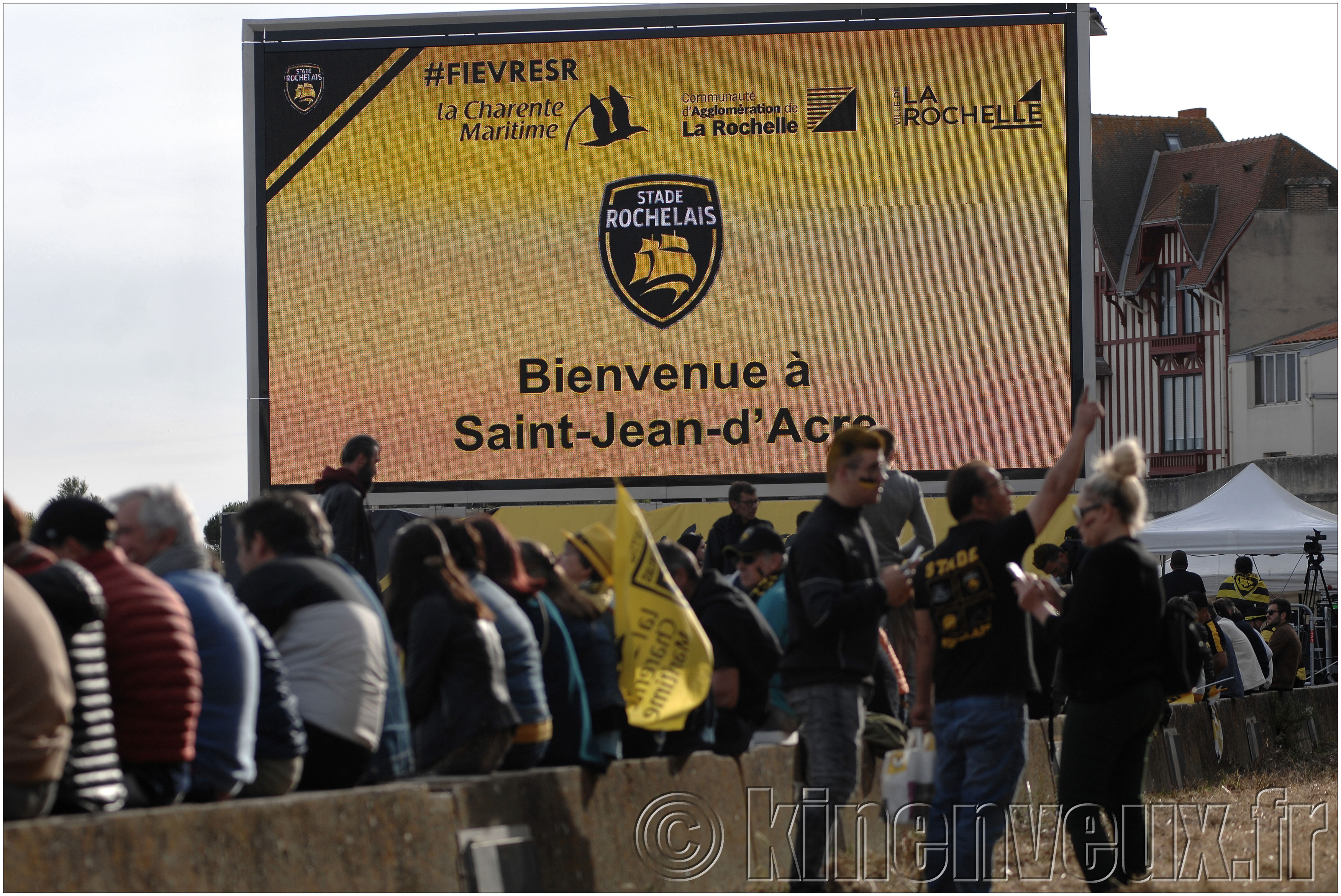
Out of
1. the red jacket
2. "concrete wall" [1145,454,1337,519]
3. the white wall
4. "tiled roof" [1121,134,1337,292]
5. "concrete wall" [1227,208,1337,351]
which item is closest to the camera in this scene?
the red jacket

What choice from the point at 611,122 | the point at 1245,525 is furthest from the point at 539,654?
the point at 1245,525

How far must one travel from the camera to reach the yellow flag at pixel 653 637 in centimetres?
656

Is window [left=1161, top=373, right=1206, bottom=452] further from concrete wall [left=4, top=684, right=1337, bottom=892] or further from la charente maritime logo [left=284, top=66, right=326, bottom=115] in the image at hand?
concrete wall [left=4, top=684, right=1337, bottom=892]

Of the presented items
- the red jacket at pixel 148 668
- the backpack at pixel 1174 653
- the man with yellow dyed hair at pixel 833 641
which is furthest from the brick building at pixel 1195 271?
the red jacket at pixel 148 668

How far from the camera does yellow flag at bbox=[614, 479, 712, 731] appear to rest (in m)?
6.56

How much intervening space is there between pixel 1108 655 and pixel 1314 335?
4688 cm

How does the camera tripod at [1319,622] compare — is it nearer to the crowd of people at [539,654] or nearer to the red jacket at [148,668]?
the crowd of people at [539,654]

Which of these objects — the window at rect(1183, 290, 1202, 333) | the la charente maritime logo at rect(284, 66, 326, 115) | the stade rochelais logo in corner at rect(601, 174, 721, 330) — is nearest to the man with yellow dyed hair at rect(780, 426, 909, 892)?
the stade rochelais logo in corner at rect(601, 174, 721, 330)

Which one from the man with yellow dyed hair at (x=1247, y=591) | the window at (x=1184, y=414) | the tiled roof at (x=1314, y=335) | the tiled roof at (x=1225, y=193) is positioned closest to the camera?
the man with yellow dyed hair at (x=1247, y=591)

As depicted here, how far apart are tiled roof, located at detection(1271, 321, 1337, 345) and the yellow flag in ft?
147

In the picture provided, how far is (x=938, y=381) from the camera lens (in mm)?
14289

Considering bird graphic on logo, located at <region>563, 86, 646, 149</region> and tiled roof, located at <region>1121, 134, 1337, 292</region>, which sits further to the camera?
tiled roof, located at <region>1121, 134, 1337, 292</region>

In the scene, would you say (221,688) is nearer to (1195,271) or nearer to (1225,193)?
(1195,271)

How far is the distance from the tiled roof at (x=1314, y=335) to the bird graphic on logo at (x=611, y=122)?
124ft
